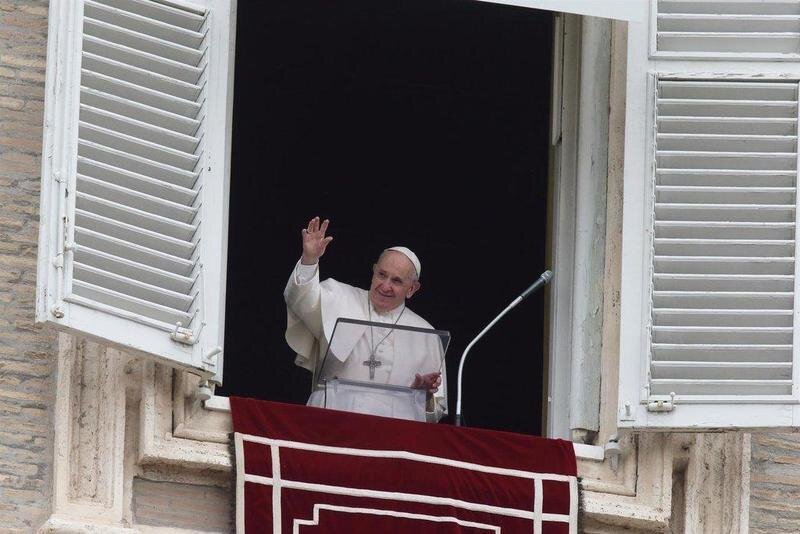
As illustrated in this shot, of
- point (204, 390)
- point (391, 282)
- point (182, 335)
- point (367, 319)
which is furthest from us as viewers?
point (391, 282)

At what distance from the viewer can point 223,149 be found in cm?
977

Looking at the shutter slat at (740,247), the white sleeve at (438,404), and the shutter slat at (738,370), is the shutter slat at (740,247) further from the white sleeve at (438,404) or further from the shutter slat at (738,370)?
the white sleeve at (438,404)

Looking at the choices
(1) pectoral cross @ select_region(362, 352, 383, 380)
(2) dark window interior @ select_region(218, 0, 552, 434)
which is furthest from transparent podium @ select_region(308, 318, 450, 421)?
(2) dark window interior @ select_region(218, 0, 552, 434)

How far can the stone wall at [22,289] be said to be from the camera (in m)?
9.52

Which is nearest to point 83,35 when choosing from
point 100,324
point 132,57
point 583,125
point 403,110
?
point 132,57

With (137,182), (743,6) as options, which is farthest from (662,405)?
(137,182)

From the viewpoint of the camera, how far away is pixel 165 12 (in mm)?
9852

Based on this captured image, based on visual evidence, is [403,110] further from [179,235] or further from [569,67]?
[179,235]

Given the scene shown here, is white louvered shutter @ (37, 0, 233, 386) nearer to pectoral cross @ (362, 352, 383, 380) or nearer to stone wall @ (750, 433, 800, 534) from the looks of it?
pectoral cross @ (362, 352, 383, 380)

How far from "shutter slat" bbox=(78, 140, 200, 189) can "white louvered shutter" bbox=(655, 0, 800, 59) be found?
5.41 feet

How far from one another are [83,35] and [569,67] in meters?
1.93

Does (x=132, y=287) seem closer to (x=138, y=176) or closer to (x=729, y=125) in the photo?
(x=138, y=176)

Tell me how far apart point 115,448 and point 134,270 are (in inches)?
21.9

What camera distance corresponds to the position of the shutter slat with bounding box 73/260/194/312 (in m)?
9.41
